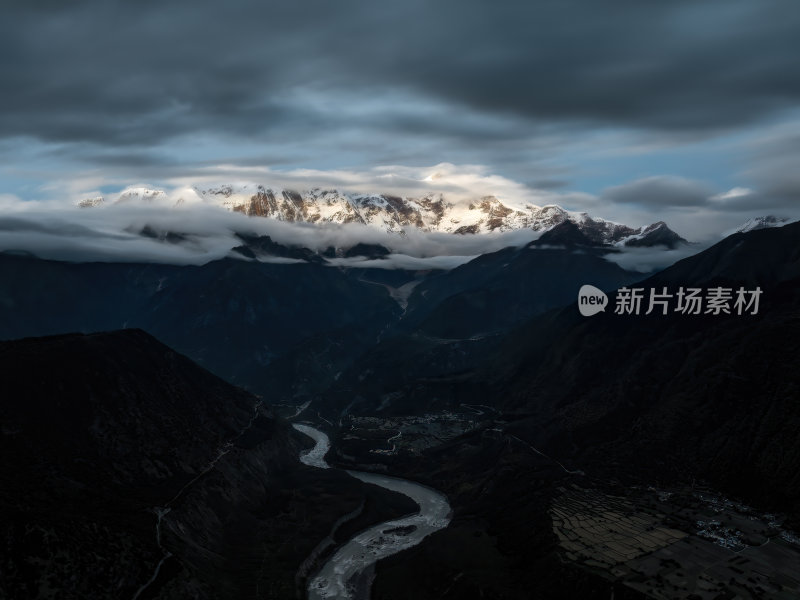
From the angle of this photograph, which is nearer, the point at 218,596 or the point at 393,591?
the point at 218,596

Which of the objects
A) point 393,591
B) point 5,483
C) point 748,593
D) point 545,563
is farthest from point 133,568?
point 748,593

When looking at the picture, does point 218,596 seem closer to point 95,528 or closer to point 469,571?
point 95,528

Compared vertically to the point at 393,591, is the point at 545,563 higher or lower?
higher

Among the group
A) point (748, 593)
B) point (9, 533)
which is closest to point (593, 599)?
point (748, 593)

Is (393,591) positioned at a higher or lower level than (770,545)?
lower

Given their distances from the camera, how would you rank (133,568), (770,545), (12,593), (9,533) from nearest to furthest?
(12,593), (9,533), (133,568), (770,545)

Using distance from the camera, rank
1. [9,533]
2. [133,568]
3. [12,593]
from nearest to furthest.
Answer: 1. [12,593]
2. [9,533]
3. [133,568]

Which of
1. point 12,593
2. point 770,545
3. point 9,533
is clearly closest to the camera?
point 12,593

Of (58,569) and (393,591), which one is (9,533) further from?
(393,591)

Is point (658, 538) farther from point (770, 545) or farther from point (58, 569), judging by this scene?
point (58, 569)

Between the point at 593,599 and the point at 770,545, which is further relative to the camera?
the point at 770,545
